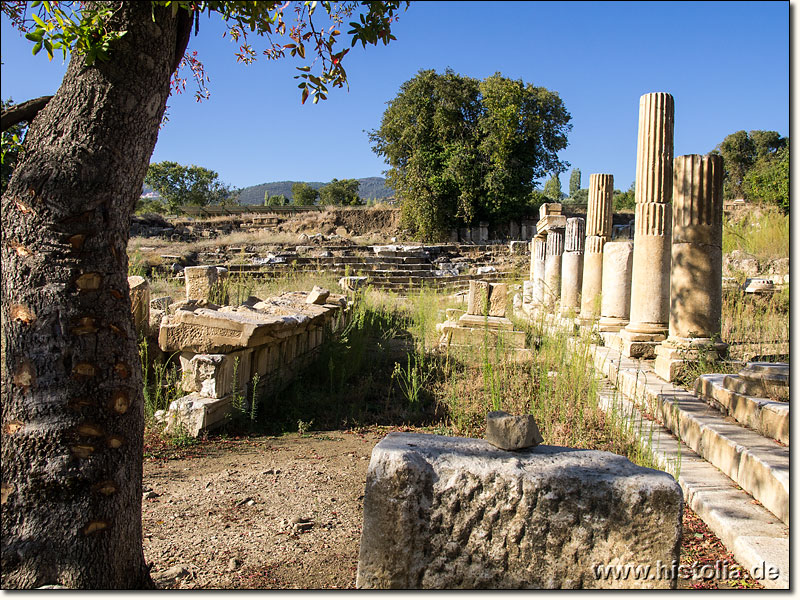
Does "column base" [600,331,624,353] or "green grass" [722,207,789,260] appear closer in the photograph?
"column base" [600,331,624,353]

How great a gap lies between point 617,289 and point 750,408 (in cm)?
505

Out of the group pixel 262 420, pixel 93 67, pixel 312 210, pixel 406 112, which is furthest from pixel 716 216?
pixel 312 210

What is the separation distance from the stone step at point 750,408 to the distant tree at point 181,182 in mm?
56735

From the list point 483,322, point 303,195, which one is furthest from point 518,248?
point 303,195

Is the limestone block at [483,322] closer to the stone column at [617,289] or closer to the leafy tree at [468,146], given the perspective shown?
Answer: the stone column at [617,289]

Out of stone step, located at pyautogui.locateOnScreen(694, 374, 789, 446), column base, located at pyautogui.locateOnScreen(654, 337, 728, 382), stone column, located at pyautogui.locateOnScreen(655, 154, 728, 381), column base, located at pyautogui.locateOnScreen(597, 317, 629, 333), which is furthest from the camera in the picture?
column base, located at pyautogui.locateOnScreen(597, 317, 629, 333)

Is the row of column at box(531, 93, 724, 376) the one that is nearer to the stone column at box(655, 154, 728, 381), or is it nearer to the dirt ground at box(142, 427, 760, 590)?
the stone column at box(655, 154, 728, 381)

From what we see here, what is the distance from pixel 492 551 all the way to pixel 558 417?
9.46 ft

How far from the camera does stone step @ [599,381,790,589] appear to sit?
271 centimetres

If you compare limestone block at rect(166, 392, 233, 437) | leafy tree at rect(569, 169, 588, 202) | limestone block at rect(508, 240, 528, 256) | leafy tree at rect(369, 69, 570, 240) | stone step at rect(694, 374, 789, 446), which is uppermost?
leafy tree at rect(569, 169, 588, 202)

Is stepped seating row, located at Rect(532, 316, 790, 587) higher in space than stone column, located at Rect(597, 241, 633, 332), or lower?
lower

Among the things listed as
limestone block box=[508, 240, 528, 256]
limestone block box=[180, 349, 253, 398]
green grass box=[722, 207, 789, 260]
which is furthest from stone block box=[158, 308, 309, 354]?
limestone block box=[508, 240, 528, 256]

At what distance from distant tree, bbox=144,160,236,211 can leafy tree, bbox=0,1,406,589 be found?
5793 centimetres

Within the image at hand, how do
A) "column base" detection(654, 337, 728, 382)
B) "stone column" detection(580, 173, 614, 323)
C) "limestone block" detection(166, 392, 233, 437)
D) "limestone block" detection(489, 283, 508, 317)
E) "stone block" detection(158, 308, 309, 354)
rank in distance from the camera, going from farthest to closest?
"stone column" detection(580, 173, 614, 323) < "limestone block" detection(489, 283, 508, 317) < "column base" detection(654, 337, 728, 382) < "stone block" detection(158, 308, 309, 354) < "limestone block" detection(166, 392, 233, 437)
